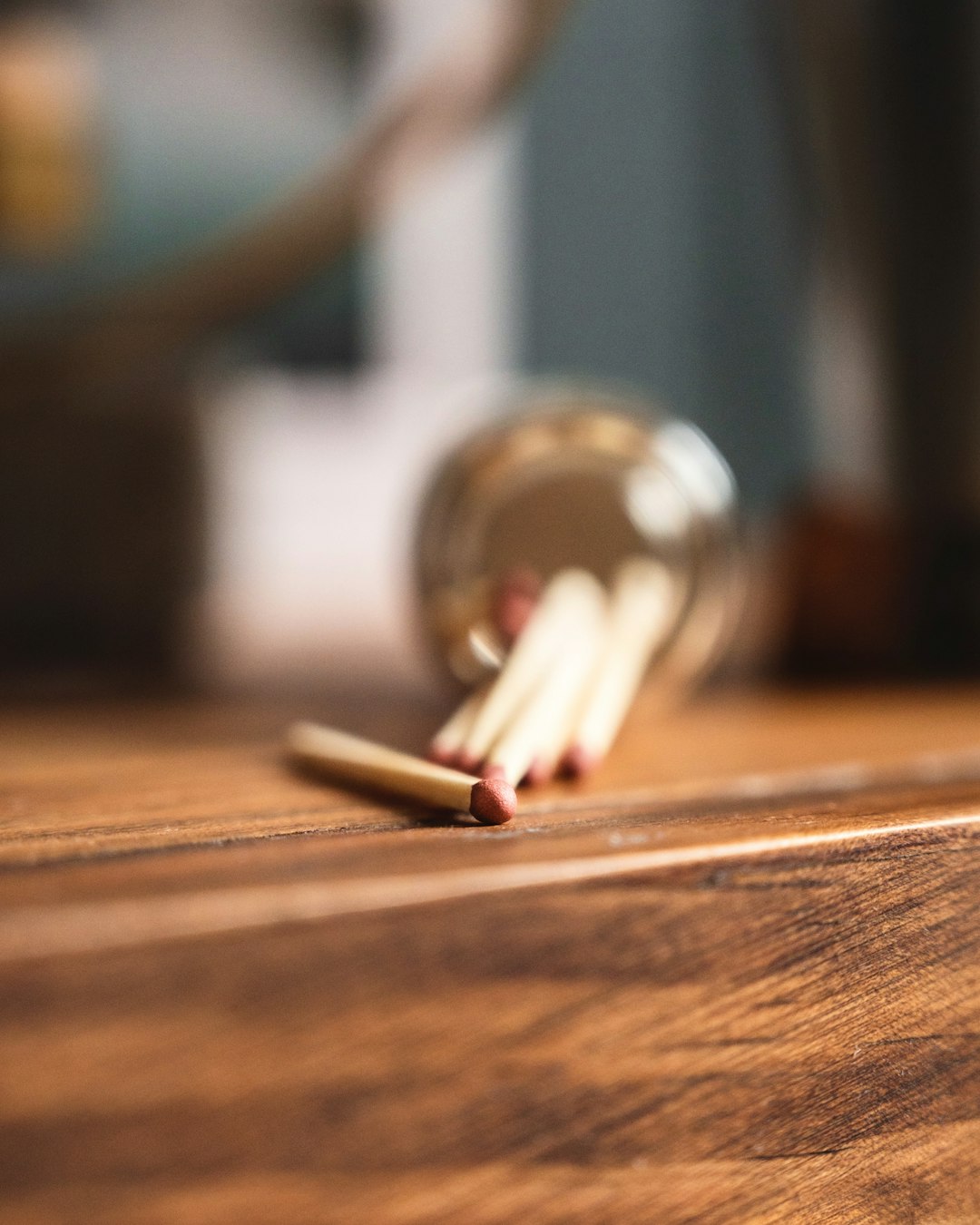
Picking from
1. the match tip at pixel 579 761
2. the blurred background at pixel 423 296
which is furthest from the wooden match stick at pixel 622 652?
the blurred background at pixel 423 296

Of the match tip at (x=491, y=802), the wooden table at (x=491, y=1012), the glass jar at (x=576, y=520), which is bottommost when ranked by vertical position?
the wooden table at (x=491, y=1012)

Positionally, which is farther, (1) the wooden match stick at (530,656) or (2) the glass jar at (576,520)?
(2) the glass jar at (576,520)

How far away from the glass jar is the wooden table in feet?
0.53

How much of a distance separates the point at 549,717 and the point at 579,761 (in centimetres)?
1

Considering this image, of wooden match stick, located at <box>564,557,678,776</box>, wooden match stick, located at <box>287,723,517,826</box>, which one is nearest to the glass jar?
wooden match stick, located at <box>564,557,678,776</box>

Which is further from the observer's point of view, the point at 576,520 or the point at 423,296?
the point at 423,296

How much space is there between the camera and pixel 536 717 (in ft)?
0.76

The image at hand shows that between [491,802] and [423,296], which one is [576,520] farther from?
[423,296]

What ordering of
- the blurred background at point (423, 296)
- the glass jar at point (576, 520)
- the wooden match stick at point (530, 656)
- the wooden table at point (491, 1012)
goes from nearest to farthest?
the wooden table at point (491, 1012)
the wooden match stick at point (530, 656)
the glass jar at point (576, 520)
the blurred background at point (423, 296)

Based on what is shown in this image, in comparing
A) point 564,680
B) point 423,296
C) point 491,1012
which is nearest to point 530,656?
point 564,680

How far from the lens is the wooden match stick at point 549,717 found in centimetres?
21

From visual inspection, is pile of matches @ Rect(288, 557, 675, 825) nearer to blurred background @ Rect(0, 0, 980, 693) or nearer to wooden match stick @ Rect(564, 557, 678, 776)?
wooden match stick @ Rect(564, 557, 678, 776)

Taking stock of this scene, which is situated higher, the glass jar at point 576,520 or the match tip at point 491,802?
the glass jar at point 576,520

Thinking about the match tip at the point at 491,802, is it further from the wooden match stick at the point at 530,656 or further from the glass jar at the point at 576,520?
the glass jar at the point at 576,520
